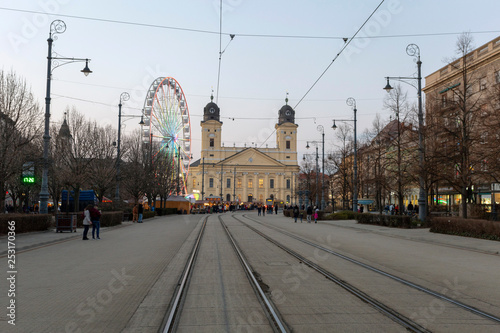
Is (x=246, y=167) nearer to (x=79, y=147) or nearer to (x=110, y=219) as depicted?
(x=79, y=147)

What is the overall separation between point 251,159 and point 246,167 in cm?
310

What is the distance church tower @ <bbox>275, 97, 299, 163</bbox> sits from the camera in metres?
144

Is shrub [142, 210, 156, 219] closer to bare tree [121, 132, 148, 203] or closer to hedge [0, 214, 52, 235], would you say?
bare tree [121, 132, 148, 203]

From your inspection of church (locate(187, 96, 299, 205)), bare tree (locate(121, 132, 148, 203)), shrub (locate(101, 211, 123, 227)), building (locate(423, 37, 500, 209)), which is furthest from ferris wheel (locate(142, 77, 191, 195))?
church (locate(187, 96, 299, 205))

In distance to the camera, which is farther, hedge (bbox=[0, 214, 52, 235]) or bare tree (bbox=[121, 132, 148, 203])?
bare tree (bbox=[121, 132, 148, 203])

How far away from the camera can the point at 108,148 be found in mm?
42656

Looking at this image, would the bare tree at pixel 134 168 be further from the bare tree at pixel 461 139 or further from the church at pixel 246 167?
the church at pixel 246 167

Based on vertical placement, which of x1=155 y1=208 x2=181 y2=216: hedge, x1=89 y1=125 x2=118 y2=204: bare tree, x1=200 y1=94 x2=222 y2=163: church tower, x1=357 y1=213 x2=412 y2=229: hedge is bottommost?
x1=155 y1=208 x2=181 y2=216: hedge

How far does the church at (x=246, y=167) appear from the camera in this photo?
140 m

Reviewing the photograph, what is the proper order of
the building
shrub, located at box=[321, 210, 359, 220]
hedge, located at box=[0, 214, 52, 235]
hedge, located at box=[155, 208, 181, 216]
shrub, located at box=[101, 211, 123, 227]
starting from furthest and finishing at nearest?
hedge, located at box=[155, 208, 181, 216] < shrub, located at box=[321, 210, 359, 220] < shrub, located at box=[101, 211, 123, 227] < the building < hedge, located at box=[0, 214, 52, 235]

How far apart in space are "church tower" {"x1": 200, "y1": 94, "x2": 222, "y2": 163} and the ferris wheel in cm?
7868

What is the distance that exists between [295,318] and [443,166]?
23.4 metres

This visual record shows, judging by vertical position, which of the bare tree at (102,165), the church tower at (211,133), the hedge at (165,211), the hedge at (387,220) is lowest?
the hedge at (165,211)

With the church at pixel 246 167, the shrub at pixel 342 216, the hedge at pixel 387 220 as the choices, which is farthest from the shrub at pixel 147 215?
the church at pixel 246 167
